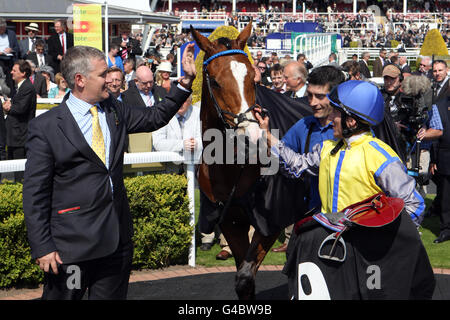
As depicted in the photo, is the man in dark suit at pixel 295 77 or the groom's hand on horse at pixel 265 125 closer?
the groom's hand on horse at pixel 265 125

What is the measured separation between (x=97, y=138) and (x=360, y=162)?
1.36 meters

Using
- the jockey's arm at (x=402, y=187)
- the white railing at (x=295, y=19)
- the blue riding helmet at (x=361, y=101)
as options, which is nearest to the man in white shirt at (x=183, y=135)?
the blue riding helmet at (x=361, y=101)

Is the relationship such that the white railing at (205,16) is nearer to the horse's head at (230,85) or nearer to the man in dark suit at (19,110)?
the man in dark suit at (19,110)

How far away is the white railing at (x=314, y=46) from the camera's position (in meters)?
19.8

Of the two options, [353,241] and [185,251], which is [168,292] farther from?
[353,241]

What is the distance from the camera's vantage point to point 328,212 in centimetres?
343

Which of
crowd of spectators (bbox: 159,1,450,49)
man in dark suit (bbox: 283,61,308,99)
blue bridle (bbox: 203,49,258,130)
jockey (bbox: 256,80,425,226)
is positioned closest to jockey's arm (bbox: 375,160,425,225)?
jockey (bbox: 256,80,425,226)

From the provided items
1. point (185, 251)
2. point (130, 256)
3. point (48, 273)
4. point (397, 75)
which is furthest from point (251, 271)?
point (397, 75)

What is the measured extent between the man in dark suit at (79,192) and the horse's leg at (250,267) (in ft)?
3.65

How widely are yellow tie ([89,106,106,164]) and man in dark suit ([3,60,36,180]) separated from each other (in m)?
5.48

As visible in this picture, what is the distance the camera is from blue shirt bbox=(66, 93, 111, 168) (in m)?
3.45

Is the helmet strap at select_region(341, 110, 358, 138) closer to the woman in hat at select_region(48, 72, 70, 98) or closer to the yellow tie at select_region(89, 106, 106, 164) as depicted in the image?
the yellow tie at select_region(89, 106, 106, 164)

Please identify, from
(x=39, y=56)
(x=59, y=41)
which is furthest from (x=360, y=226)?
(x=39, y=56)

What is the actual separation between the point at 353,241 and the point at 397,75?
16.5 feet
